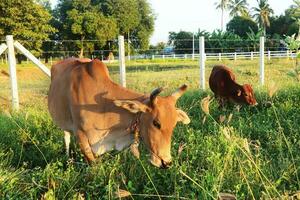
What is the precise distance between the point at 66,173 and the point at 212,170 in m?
1.44

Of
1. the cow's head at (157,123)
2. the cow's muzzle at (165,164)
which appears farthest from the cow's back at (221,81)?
the cow's muzzle at (165,164)

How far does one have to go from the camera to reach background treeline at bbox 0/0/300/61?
31094 mm

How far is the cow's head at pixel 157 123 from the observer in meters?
3.97

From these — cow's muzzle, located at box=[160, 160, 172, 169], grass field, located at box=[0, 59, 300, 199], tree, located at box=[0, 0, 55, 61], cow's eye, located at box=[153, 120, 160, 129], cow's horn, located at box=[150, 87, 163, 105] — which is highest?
tree, located at box=[0, 0, 55, 61]

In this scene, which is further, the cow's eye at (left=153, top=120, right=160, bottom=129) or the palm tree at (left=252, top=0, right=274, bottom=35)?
the palm tree at (left=252, top=0, right=274, bottom=35)

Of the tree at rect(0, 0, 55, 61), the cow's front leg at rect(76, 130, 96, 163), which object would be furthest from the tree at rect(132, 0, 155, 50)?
the cow's front leg at rect(76, 130, 96, 163)

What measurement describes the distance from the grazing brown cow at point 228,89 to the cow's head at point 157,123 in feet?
12.2

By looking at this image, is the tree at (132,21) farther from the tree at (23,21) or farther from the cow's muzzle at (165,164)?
the cow's muzzle at (165,164)

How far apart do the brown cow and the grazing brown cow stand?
133 inches

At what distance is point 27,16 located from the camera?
103ft

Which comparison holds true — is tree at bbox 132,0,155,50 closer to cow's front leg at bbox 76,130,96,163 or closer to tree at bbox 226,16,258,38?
tree at bbox 226,16,258,38

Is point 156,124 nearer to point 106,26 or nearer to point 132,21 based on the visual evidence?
point 106,26

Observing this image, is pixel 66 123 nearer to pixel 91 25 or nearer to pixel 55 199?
pixel 55 199

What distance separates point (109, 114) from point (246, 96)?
12.2 feet
